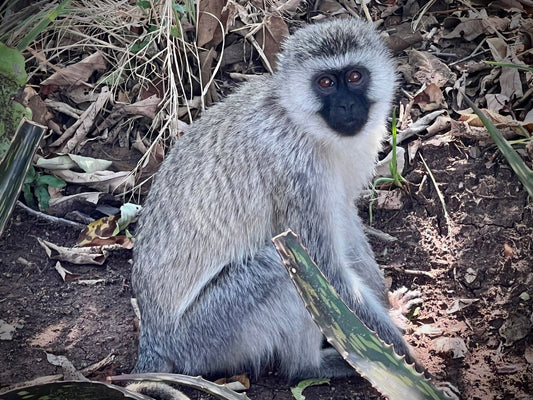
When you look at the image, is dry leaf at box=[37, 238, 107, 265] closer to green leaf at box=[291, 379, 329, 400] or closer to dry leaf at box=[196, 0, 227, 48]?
green leaf at box=[291, 379, 329, 400]

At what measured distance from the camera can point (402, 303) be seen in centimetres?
511

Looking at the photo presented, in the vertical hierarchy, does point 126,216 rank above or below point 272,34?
below

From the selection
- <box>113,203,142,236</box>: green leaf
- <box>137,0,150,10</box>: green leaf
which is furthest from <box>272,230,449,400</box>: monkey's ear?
<box>137,0,150,10</box>: green leaf

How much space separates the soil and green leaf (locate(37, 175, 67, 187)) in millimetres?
321

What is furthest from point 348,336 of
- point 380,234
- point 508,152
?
point 380,234

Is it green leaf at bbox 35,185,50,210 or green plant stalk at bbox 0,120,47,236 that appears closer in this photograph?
green plant stalk at bbox 0,120,47,236

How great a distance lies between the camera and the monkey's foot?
4.94m

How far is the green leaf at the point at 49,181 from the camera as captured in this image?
6.10 metres

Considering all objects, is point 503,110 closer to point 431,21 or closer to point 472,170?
point 472,170

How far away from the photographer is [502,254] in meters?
5.05

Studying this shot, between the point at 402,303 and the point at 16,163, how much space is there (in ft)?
9.77

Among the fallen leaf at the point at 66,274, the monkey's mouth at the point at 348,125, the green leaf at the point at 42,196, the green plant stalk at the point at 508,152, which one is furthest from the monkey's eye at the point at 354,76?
the green leaf at the point at 42,196

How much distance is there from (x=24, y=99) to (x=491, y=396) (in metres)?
4.61

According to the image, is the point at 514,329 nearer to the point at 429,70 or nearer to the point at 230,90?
the point at 429,70
